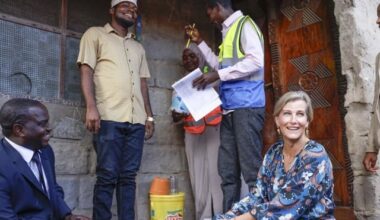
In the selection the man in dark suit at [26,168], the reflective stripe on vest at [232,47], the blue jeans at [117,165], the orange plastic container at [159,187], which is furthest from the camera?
the orange plastic container at [159,187]

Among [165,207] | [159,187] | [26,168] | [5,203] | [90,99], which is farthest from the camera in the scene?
[159,187]

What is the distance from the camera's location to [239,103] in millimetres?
3057

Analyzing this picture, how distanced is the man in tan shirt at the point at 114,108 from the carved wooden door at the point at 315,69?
53.2 inches

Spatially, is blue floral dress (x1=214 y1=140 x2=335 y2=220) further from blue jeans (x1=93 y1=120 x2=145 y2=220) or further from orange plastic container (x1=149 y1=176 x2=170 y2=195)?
orange plastic container (x1=149 y1=176 x2=170 y2=195)

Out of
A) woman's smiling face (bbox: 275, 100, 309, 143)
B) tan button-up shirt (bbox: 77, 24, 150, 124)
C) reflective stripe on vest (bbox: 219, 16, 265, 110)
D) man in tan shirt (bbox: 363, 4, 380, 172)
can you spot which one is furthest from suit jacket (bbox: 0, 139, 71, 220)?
man in tan shirt (bbox: 363, 4, 380, 172)

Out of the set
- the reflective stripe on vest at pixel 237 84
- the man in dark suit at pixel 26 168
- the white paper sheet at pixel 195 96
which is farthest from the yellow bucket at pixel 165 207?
the man in dark suit at pixel 26 168

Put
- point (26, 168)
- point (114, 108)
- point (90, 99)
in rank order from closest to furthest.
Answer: point (26, 168), point (90, 99), point (114, 108)

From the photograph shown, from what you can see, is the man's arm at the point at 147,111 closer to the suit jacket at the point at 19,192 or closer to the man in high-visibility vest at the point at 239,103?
the man in high-visibility vest at the point at 239,103

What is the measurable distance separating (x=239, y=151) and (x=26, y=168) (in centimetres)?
145

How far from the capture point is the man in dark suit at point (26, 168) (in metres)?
2.04

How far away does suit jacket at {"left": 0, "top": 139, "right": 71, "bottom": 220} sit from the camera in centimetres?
199

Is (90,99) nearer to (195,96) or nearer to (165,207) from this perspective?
(195,96)

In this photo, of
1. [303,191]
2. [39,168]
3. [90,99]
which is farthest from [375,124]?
[39,168]

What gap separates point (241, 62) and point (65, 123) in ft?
4.85
